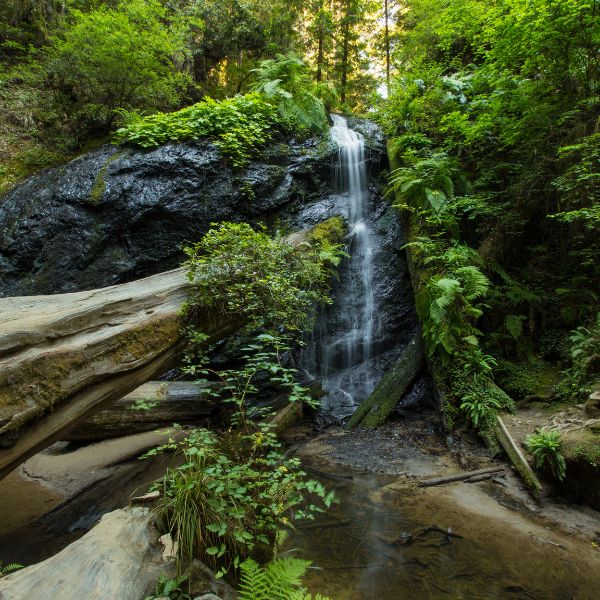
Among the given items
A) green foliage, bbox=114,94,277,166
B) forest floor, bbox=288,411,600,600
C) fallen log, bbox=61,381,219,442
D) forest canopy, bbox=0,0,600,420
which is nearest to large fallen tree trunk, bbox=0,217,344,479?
fallen log, bbox=61,381,219,442

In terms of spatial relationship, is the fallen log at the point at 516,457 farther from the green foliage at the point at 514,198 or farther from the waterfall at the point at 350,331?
the waterfall at the point at 350,331

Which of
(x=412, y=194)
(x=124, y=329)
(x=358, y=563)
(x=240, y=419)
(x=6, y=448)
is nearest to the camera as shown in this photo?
(x=6, y=448)

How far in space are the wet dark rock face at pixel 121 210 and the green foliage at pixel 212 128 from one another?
0.88ft

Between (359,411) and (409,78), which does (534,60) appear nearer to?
(409,78)

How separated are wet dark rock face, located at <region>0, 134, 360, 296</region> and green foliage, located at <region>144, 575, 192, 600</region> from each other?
22.2 ft

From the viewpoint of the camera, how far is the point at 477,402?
5328 millimetres

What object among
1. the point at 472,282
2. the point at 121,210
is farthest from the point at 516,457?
the point at 121,210

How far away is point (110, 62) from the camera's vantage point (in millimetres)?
8758

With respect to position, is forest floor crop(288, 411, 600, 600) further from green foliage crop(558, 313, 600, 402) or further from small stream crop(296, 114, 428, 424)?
small stream crop(296, 114, 428, 424)

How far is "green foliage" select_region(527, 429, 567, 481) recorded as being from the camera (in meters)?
3.93

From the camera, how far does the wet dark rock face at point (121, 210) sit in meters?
7.51

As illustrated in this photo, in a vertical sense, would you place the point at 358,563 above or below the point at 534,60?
below

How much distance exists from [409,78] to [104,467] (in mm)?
11616

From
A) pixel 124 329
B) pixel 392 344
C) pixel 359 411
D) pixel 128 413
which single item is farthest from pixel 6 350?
pixel 392 344
